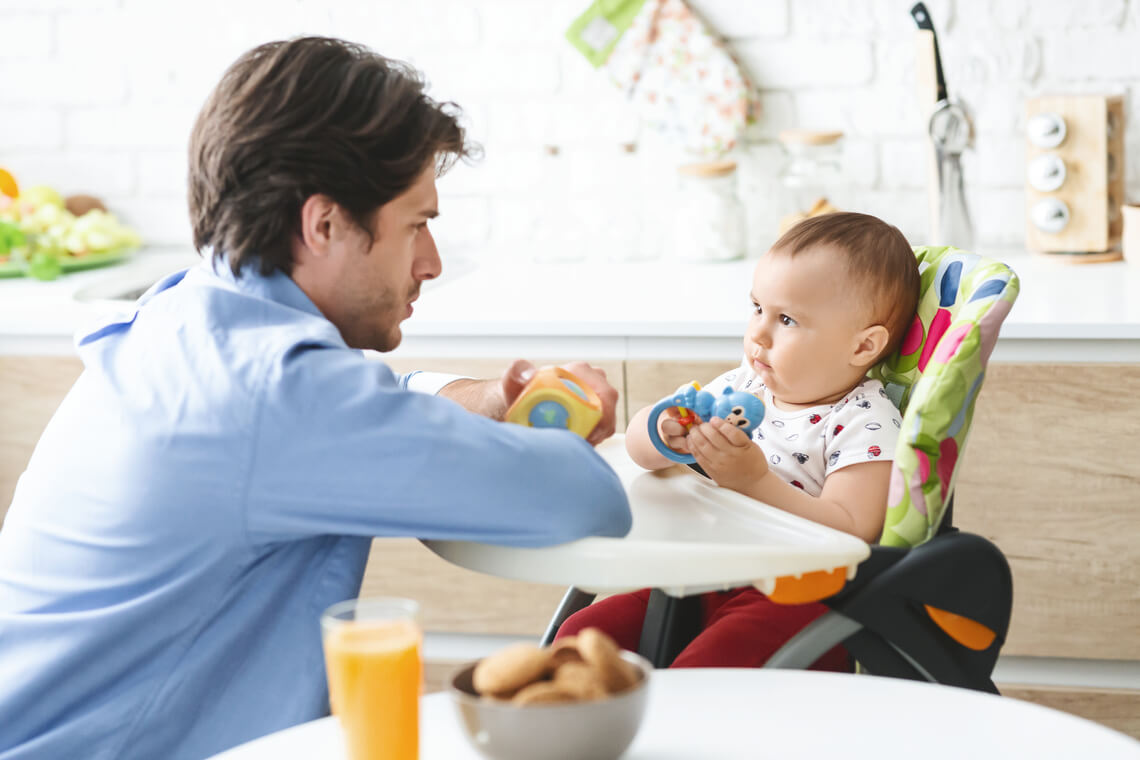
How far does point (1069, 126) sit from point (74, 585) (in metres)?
1.98

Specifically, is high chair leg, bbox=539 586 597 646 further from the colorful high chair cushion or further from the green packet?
the green packet

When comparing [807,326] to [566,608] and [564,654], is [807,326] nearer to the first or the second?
[566,608]

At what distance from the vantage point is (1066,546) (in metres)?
2.03

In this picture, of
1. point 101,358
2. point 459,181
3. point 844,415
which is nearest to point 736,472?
point 844,415

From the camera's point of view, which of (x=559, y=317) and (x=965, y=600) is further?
(x=559, y=317)

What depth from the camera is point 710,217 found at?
2551mm

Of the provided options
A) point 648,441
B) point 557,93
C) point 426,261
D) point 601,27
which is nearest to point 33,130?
point 557,93

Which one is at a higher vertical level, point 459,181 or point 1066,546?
point 459,181

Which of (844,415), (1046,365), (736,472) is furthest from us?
(1046,365)

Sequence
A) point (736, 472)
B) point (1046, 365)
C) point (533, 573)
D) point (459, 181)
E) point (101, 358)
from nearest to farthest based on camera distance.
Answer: point (533, 573), point (101, 358), point (736, 472), point (1046, 365), point (459, 181)

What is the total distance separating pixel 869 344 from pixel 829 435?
0.40ft

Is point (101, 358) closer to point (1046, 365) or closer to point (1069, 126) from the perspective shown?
point (1046, 365)

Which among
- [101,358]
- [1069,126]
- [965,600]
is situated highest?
[1069,126]

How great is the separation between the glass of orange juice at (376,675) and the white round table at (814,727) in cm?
10
